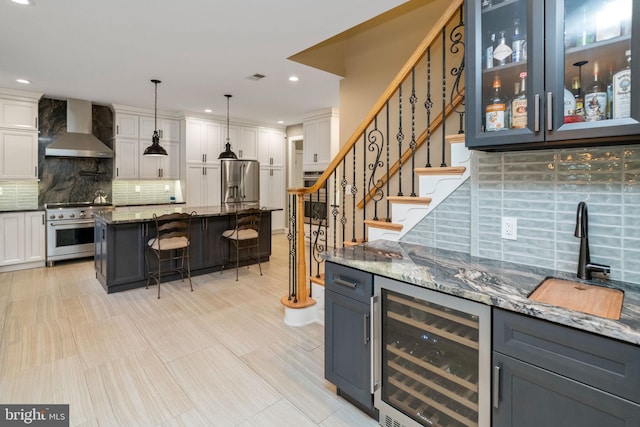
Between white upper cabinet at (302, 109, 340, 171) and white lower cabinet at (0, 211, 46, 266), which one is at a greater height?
white upper cabinet at (302, 109, 340, 171)

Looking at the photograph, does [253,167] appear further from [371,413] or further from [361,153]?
[371,413]

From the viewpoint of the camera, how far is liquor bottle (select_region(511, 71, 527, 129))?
144 centimetres

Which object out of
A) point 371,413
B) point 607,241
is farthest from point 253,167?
point 607,241

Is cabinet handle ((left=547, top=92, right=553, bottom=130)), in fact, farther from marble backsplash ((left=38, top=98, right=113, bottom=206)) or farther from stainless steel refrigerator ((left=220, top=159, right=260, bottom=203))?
marble backsplash ((left=38, top=98, right=113, bottom=206))

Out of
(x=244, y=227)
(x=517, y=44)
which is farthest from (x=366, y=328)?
(x=244, y=227)

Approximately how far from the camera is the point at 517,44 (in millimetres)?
1466

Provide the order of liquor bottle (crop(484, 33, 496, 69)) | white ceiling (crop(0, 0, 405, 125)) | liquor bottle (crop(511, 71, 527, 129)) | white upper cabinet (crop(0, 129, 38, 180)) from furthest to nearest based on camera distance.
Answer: white upper cabinet (crop(0, 129, 38, 180)), white ceiling (crop(0, 0, 405, 125)), liquor bottle (crop(484, 33, 496, 69)), liquor bottle (crop(511, 71, 527, 129))

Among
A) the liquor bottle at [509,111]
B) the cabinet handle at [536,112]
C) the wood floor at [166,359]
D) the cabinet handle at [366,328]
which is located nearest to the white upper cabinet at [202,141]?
the wood floor at [166,359]

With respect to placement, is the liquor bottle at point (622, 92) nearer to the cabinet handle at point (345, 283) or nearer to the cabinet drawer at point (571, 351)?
the cabinet drawer at point (571, 351)

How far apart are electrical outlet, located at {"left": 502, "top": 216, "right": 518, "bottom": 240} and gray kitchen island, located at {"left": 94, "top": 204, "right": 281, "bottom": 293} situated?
366 centimetres

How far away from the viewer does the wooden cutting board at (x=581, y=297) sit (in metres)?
1.21

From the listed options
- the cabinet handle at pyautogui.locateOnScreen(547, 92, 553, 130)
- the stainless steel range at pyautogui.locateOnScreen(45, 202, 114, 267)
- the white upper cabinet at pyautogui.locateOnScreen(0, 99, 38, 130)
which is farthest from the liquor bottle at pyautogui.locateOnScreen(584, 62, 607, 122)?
the white upper cabinet at pyautogui.locateOnScreen(0, 99, 38, 130)

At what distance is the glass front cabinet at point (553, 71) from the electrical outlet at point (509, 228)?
427 millimetres

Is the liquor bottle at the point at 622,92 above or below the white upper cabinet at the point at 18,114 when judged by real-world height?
below
